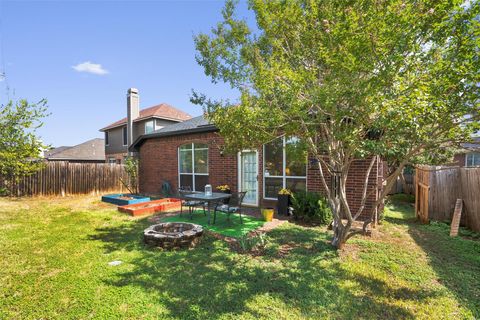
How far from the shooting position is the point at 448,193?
23.2ft

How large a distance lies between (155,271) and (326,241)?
3.52 metres

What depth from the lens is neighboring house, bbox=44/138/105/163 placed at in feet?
91.1

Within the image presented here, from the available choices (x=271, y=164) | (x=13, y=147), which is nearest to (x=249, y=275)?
(x=271, y=164)

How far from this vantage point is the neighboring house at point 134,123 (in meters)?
20.3

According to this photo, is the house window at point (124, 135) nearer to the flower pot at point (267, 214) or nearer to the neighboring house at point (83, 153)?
the neighboring house at point (83, 153)

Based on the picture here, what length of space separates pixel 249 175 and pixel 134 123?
15510 mm

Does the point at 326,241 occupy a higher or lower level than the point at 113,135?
lower

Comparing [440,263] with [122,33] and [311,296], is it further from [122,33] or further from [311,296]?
[122,33]

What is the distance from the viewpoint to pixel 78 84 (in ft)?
46.3

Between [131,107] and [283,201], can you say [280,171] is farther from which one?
[131,107]

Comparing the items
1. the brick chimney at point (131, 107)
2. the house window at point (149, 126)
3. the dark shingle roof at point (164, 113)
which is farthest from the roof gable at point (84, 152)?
the house window at point (149, 126)

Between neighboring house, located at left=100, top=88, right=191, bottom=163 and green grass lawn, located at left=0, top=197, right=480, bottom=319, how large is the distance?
50.6 ft

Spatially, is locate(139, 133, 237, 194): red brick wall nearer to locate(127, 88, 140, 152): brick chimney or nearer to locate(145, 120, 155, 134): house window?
locate(145, 120, 155, 134): house window

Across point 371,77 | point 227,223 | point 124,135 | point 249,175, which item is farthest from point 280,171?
point 124,135
